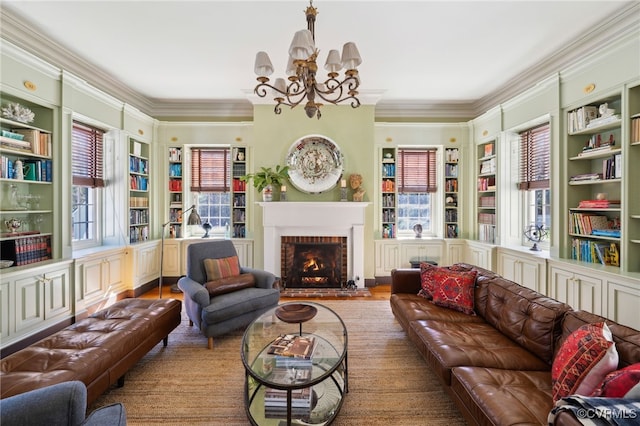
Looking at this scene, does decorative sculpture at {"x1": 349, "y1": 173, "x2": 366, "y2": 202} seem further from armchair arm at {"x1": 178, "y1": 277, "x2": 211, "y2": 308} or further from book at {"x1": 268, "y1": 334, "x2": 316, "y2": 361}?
book at {"x1": 268, "y1": 334, "x2": 316, "y2": 361}

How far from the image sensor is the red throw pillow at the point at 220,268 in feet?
10.6

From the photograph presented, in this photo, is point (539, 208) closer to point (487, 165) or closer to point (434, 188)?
point (487, 165)

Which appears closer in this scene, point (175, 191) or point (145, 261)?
point (145, 261)

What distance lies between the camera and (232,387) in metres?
2.22

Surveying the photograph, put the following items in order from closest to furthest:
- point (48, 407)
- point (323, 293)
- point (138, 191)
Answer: point (48, 407), point (323, 293), point (138, 191)

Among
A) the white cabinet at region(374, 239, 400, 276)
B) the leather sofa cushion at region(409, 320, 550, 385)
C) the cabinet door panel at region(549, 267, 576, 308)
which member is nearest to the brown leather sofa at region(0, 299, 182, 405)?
the leather sofa cushion at region(409, 320, 550, 385)

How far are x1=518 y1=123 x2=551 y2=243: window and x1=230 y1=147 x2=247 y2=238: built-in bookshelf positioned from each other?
4.45 m

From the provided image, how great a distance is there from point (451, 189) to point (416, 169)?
718 mm

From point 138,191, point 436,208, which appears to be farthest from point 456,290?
point 138,191

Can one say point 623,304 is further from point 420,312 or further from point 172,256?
point 172,256

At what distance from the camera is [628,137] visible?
2727 millimetres

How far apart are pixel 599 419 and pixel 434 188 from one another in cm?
456

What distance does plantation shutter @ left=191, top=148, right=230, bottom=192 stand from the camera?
5254 mm

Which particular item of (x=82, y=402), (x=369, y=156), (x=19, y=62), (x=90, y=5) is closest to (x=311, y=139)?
(x=369, y=156)
